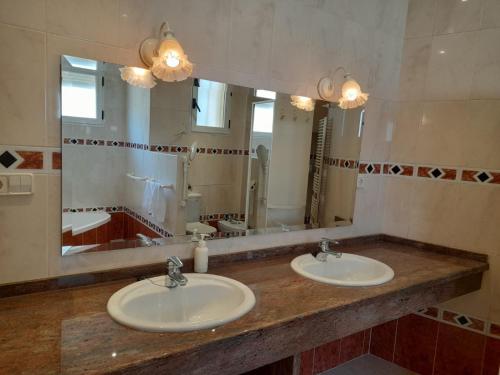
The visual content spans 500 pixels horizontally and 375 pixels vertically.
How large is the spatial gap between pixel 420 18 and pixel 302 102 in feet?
3.28

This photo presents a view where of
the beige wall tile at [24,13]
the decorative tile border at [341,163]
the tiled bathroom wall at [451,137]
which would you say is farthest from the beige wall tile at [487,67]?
the beige wall tile at [24,13]

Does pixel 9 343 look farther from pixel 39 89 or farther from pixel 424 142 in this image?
pixel 424 142

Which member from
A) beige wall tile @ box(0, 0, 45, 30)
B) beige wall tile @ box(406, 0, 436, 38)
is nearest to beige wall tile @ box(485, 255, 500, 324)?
beige wall tile @ box(406, 0, 436, 38)

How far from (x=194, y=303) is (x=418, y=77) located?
188cm

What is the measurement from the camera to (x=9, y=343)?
944 mm

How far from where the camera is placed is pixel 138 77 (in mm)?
1395

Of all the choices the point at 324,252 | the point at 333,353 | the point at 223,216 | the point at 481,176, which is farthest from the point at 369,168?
the point at 333,353

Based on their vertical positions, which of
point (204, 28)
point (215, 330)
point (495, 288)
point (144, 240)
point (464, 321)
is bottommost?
point (464, 321)

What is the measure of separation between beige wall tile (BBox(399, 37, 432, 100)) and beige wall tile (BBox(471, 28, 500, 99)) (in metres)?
0.27

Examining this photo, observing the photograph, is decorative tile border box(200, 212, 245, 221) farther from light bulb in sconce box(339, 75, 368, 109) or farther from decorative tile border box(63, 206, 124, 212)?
light bulb in sconce box(339, 75, 368, 109)

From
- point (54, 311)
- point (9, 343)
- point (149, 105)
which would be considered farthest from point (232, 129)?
point (9, 343)

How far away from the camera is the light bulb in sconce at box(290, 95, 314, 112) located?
1.88m

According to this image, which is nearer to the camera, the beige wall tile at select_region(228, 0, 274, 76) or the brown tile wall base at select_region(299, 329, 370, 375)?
the beige wall tile at select_region(228, 0, 274, 76)

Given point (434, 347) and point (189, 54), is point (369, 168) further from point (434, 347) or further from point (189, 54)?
point (189, 54)
